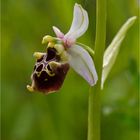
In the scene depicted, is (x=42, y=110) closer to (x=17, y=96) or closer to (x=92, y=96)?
(x=17, y=96)

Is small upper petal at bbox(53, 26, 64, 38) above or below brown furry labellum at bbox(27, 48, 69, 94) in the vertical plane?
above

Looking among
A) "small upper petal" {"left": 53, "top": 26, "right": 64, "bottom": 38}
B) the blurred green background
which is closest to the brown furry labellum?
"small upper petal" {"left": 53, "top": 26, "right": 64, "bottom": 38}

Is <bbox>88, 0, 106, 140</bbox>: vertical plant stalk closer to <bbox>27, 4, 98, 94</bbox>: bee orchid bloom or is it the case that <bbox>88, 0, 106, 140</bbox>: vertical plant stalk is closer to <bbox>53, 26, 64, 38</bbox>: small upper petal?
<bbox>27, 4, 98, 94</bbox>: bee orchid bloom

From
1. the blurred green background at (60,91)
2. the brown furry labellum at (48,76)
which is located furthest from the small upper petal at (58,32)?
the blurred green background at (60,91)

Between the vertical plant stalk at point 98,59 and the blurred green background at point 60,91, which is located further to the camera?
the blurred green background at point 60,91

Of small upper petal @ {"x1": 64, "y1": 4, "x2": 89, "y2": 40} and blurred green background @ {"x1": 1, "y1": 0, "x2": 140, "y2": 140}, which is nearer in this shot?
small upper petal @ {"x1": 64, "y1": 4, "x2": 89, "y2": 40}

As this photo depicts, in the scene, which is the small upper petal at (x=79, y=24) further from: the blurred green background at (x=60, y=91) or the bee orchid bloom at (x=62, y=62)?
the blurred green background at (x=60, y=91)
